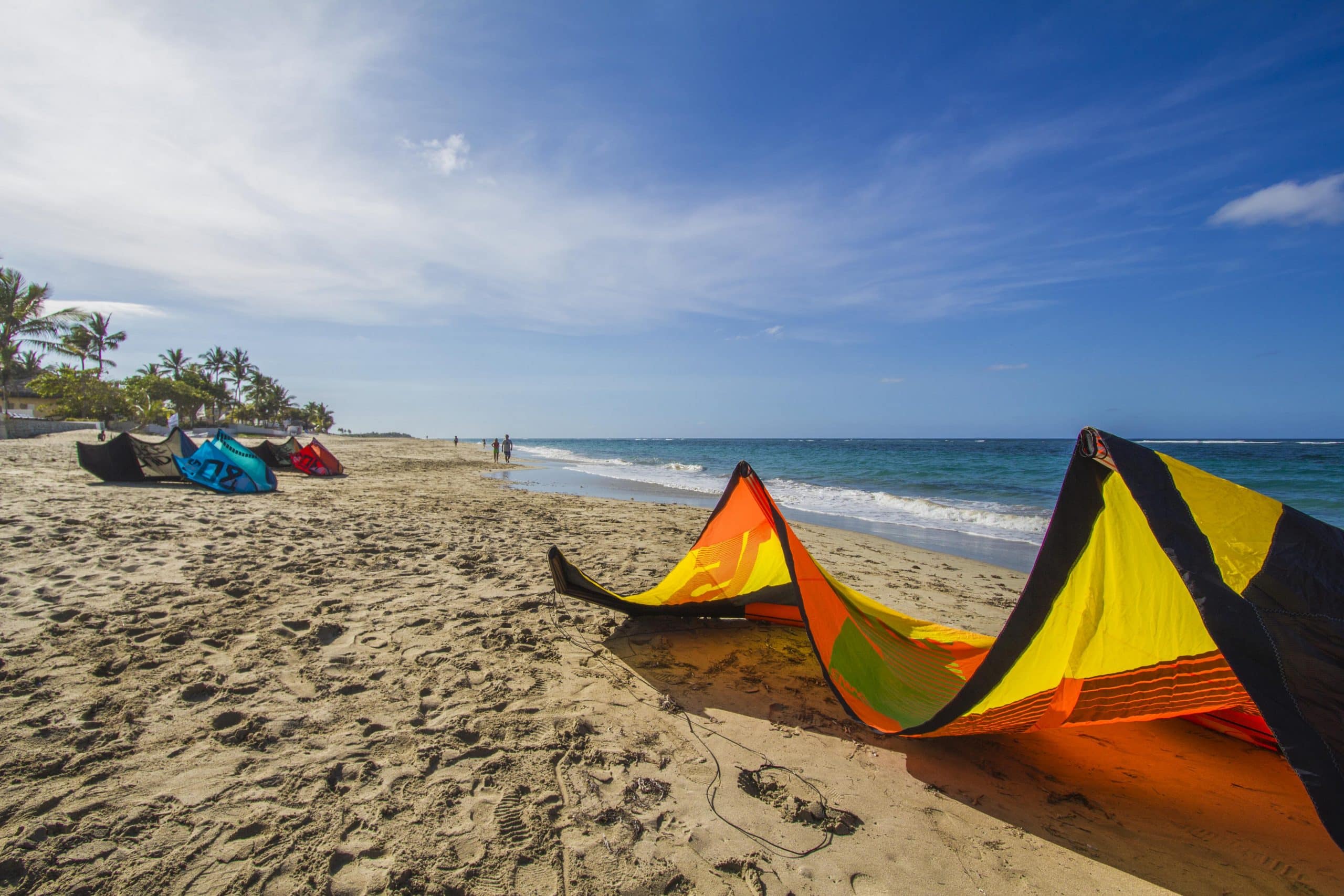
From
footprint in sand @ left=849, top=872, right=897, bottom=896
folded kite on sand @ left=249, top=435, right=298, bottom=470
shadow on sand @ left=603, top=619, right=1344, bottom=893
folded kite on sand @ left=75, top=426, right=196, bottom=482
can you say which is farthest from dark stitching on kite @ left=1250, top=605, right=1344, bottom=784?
folded kite on sand @ left=249, top=435, right=298, bottom=470

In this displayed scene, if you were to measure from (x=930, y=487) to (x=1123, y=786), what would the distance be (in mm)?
19899

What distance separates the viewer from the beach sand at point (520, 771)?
6.75 feet

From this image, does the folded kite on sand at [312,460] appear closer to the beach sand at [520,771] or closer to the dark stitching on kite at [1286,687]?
the beach sand at [520,771]

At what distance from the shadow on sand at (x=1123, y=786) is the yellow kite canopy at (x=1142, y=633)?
0.26m

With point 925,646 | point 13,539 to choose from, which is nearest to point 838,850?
point 925,646

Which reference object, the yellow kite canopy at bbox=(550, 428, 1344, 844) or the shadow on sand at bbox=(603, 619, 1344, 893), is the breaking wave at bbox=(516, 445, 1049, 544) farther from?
the yellow kite canopy at bbox=(550, 428, 1344, 844)

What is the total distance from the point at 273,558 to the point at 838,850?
247 inches

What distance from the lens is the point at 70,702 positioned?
9.45ft


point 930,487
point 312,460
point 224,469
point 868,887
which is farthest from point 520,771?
point 930,487

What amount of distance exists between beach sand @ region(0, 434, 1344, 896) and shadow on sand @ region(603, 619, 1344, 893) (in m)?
0.01

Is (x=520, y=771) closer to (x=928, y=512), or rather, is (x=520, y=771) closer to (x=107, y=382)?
(x=928, y=512)

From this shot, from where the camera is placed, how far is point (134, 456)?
37.6ft

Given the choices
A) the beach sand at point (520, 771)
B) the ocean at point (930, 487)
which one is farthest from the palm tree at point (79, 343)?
the beach sand at point (520, 771)

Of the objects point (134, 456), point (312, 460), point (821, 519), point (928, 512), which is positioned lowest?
point (821, 519)
